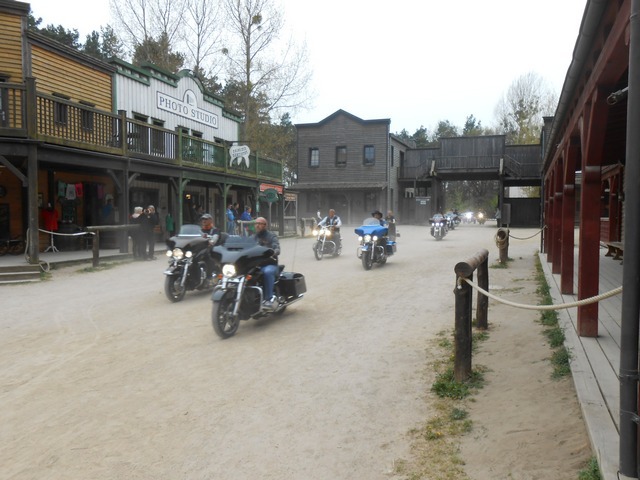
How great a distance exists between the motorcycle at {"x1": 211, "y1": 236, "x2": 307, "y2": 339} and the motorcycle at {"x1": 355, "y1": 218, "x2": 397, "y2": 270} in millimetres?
6174

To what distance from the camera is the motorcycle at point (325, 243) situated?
56.1 feet

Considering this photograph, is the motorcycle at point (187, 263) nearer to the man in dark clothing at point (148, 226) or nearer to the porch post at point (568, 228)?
the porch post at point (568, 228)

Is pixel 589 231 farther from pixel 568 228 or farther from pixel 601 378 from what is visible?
pixel 568 228

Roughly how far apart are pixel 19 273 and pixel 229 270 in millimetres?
7731

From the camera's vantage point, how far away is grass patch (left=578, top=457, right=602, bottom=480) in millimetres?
3215

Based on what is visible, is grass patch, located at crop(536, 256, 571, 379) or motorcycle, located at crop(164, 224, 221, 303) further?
motorcycle, located at crop(164, 224, 221, 303)

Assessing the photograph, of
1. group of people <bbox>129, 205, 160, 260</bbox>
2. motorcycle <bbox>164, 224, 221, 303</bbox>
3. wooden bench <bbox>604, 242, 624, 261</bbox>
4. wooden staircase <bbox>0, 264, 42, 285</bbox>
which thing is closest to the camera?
motorcycle <bbox>164, 224, 221, 303</bbox>

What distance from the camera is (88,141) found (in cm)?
1605

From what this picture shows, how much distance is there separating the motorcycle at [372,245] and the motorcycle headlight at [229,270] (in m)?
7.21

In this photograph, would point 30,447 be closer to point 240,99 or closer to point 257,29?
point 257,29

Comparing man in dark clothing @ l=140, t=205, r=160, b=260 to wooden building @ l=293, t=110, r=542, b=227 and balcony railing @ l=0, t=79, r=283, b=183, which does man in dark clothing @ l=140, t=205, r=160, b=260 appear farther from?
wooden building @ l=293, t=110, r=542, b=227

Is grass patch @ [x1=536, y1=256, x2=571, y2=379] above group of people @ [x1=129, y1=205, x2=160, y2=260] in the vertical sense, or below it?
below

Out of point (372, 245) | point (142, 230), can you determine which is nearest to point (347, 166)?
point (142, 230)

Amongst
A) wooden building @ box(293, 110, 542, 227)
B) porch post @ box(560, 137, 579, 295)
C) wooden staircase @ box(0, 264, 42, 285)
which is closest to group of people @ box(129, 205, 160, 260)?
wooden staircase @ box(0, 264, 42, 285)
